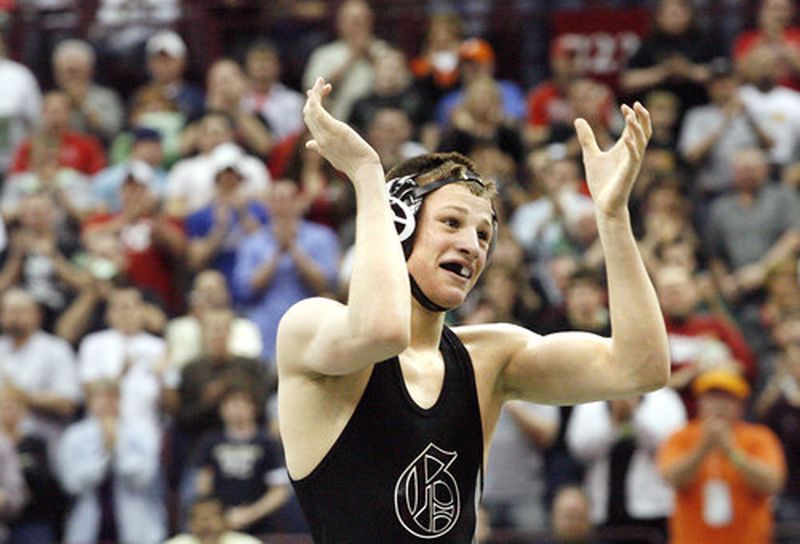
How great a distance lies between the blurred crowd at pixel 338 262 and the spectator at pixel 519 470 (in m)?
0.01

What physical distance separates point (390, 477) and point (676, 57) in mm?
9309

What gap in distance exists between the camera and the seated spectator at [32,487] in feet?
37.4

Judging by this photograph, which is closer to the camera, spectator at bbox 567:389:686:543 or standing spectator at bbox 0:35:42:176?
spectator at bbox 567:389:686:543

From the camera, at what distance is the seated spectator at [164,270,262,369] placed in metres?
11.7

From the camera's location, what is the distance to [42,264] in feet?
41.4

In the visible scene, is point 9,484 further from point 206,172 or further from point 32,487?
point 206,172

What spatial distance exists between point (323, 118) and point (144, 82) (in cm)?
1096

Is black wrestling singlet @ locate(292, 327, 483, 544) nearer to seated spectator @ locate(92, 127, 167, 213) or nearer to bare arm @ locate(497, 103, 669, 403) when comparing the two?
bare arm @ locate(497, 103, 669, 403)

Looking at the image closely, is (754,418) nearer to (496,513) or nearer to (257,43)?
(496,513)

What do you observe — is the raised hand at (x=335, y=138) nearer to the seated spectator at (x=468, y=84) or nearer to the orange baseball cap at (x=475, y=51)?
the seated spectator at (x=468, y=84)

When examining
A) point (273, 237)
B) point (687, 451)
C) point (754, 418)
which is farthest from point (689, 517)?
point (273, 237)

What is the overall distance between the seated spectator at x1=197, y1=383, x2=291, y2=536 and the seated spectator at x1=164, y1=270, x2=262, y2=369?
2.65 feet

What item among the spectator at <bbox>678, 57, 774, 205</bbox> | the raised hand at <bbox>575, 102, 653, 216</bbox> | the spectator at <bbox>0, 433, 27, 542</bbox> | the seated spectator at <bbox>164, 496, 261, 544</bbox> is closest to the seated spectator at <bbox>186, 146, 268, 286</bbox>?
the spectator at <bbox>0, 433, 27, 542</bbox>

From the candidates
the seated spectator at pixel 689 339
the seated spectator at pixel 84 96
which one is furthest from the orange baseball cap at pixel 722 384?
the seated spectator at pixel 84 96
